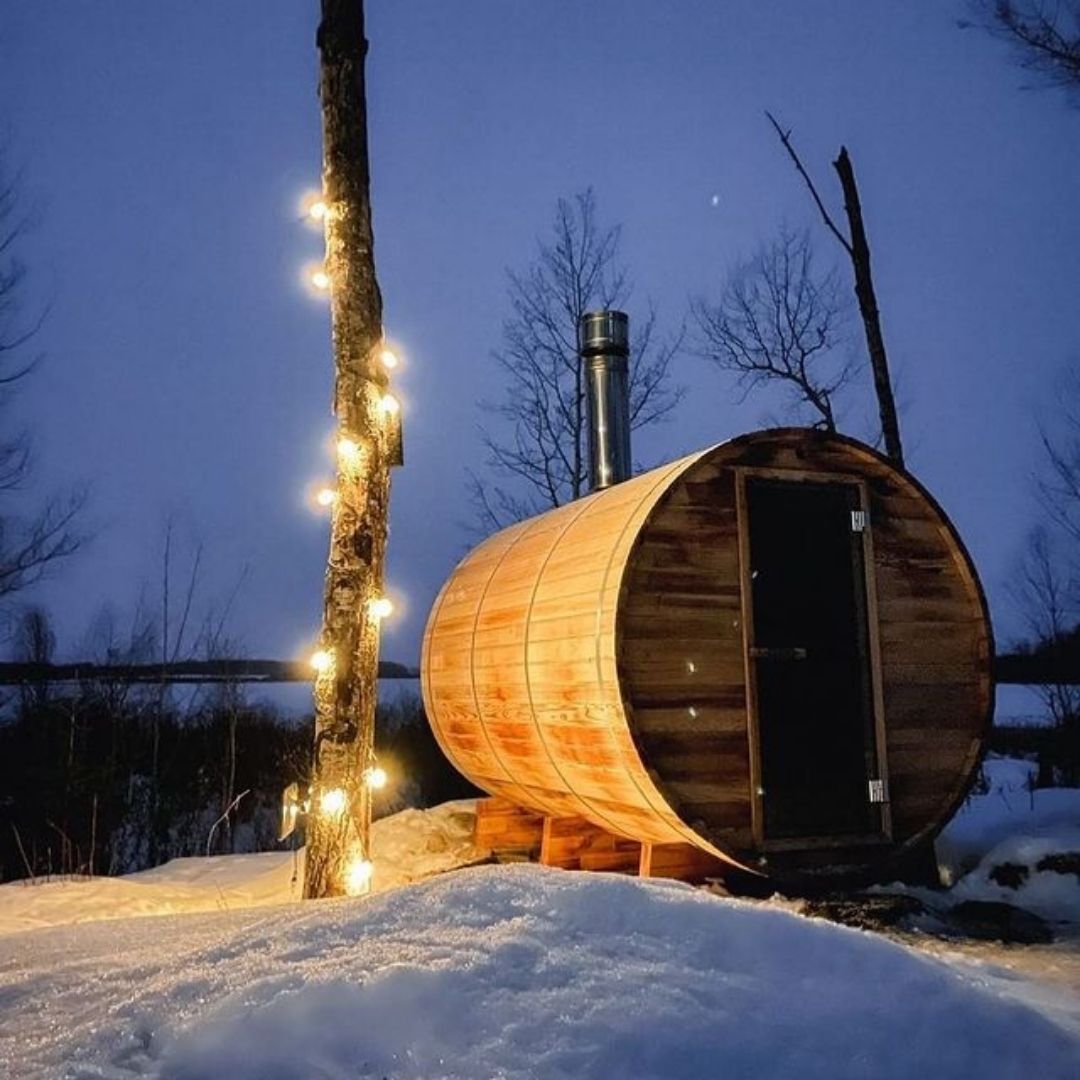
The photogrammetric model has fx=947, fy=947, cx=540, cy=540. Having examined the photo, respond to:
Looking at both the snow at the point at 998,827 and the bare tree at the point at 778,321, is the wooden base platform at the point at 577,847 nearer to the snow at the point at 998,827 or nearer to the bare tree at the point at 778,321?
the snow at the point at 998,827

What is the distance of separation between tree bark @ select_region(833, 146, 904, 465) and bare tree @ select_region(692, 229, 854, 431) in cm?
321

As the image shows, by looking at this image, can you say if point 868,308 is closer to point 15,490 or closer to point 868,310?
point 868,310

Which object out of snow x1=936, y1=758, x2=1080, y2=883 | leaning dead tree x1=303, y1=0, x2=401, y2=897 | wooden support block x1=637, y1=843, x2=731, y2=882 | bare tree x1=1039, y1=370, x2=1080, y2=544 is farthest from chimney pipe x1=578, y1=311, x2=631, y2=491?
bare tree x1=1039, y1=370, x2=1080, y2=544

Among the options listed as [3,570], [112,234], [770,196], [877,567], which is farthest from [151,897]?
[770,196]

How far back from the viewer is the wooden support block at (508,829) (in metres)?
6.51

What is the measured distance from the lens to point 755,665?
5031 mm

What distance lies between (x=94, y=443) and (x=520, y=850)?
3282 inches

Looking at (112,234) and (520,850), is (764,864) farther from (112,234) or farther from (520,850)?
(112,234)

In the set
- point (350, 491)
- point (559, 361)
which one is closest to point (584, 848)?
point (350, 491)

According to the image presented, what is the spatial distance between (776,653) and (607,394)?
2.76 m

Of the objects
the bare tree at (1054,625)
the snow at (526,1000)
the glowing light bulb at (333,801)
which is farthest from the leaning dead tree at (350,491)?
the bare tree at (1054,625)

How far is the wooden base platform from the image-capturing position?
16.4 feet

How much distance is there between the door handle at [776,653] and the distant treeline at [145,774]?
6.34 meters

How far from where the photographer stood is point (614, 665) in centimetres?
446
